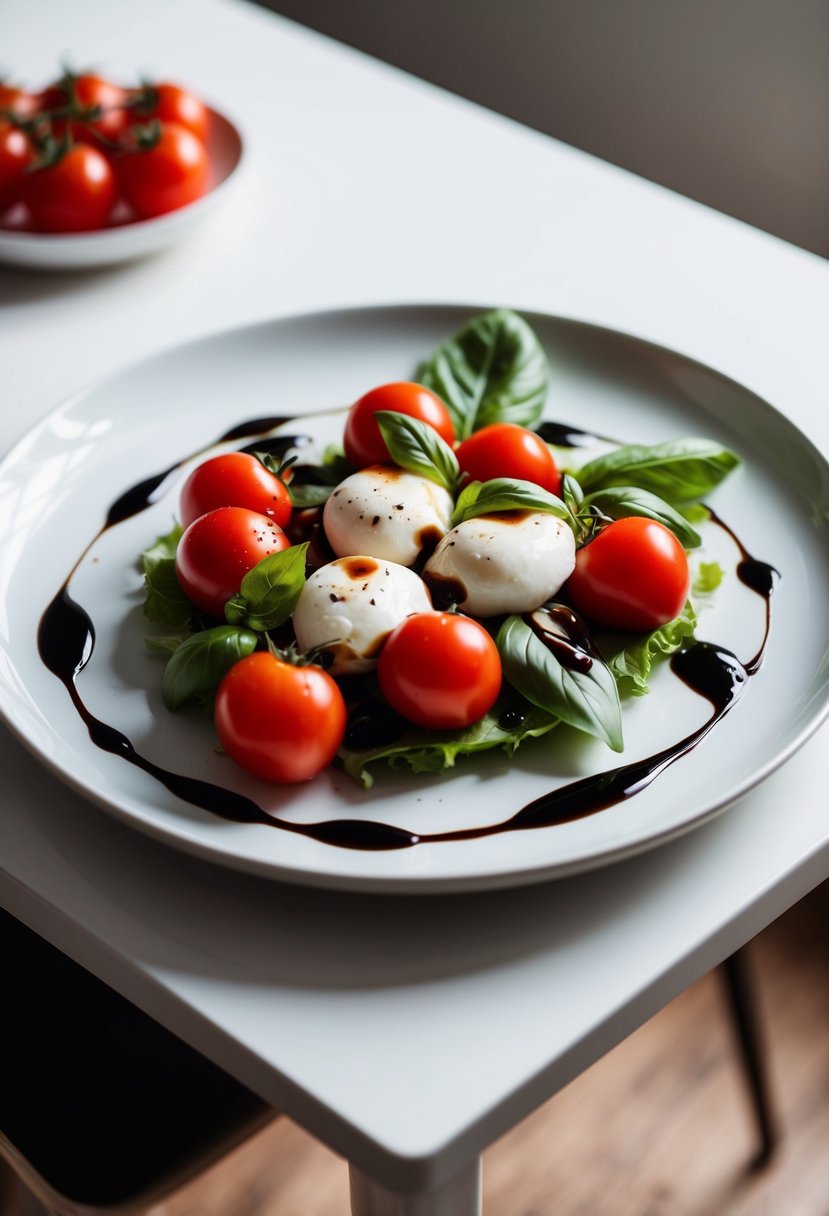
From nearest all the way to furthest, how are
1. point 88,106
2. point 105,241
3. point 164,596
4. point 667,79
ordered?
point 164,596 < point 105,241 < point 88,106 < point 667,79

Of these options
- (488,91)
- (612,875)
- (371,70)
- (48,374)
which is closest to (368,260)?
(48,374)

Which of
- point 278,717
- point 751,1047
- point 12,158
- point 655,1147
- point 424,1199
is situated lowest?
point 655,1147

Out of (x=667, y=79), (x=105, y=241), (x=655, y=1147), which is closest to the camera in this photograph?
(x=105, y=241)

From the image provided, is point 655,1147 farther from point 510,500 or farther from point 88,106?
point 88,106

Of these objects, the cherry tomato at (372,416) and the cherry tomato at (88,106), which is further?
the cherry tomato at (88,106)

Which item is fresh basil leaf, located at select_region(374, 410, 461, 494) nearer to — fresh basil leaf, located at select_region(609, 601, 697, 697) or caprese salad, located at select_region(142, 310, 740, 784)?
caprese salad, located at select_region(142, 310, 740, 784)

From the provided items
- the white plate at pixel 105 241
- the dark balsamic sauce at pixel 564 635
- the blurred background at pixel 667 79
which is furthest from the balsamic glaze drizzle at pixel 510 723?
the blurred background at pixel 667 79

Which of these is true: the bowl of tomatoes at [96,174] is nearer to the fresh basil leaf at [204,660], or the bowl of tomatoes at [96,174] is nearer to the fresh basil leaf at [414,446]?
the fresh basil leaf at [414,446]

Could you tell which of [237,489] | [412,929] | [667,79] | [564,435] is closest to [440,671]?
[412,929]
